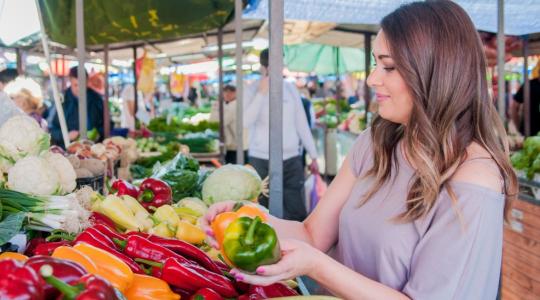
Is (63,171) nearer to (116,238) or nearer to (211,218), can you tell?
(116,238)

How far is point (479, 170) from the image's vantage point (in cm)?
200

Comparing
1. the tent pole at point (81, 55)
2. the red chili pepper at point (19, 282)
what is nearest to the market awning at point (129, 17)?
the tent pole at point (81, 55)

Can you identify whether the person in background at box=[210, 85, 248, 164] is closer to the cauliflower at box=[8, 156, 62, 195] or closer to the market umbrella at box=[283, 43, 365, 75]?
the cauliflower at box=[8, 156, 62, 195]

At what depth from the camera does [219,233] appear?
7.25 ft

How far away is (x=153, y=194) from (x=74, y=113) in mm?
5063

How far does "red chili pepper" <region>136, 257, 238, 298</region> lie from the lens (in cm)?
196

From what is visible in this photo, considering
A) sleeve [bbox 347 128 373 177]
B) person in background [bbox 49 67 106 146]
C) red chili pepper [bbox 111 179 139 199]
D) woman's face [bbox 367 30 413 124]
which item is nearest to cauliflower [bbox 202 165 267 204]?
red chili pepper [bbox 111 179 139 199]

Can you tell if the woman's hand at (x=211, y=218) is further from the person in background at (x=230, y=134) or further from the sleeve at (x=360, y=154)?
the person in background at (x=230, y=134)

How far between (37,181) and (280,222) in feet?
3.67

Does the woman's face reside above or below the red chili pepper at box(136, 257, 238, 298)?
above

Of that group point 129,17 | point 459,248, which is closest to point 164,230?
point 459,248

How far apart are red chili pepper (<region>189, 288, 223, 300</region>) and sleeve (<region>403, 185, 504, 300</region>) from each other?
642 millimetres

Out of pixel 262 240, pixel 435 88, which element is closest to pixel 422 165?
pixel 435 88

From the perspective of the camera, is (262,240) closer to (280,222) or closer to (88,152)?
(280,222)
